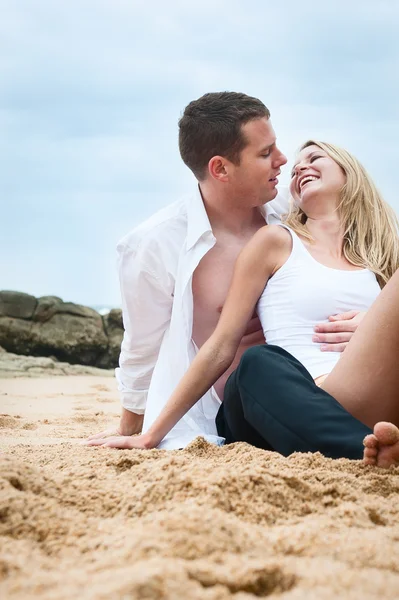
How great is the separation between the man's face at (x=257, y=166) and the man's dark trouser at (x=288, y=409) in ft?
3.61

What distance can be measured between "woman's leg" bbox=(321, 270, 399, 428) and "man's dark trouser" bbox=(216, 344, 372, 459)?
11cm

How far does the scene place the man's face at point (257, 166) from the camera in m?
3.30

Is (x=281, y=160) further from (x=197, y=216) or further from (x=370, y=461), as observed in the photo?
(x=370, y=461)

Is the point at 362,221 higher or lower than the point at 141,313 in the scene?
higher

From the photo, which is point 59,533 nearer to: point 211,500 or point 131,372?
point 211,500

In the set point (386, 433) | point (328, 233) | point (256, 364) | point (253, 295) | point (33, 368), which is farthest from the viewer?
point (33, 368)

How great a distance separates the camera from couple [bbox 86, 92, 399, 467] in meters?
2.35

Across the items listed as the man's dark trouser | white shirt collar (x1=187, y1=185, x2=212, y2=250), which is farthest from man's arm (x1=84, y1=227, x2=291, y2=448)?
white shirt collar (x1=187, y1=185, x2=212, y2=250)

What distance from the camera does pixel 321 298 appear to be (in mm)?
2807

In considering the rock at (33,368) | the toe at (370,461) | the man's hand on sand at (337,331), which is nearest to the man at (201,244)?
the man's hand on sand at (337,331)

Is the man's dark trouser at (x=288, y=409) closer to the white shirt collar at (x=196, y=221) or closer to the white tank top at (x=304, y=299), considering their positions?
the white tank top at (x=304, y=299)

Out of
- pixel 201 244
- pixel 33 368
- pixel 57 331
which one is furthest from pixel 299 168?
pixel 57 331

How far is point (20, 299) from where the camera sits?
1027 centimetres

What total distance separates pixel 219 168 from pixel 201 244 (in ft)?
1.45
